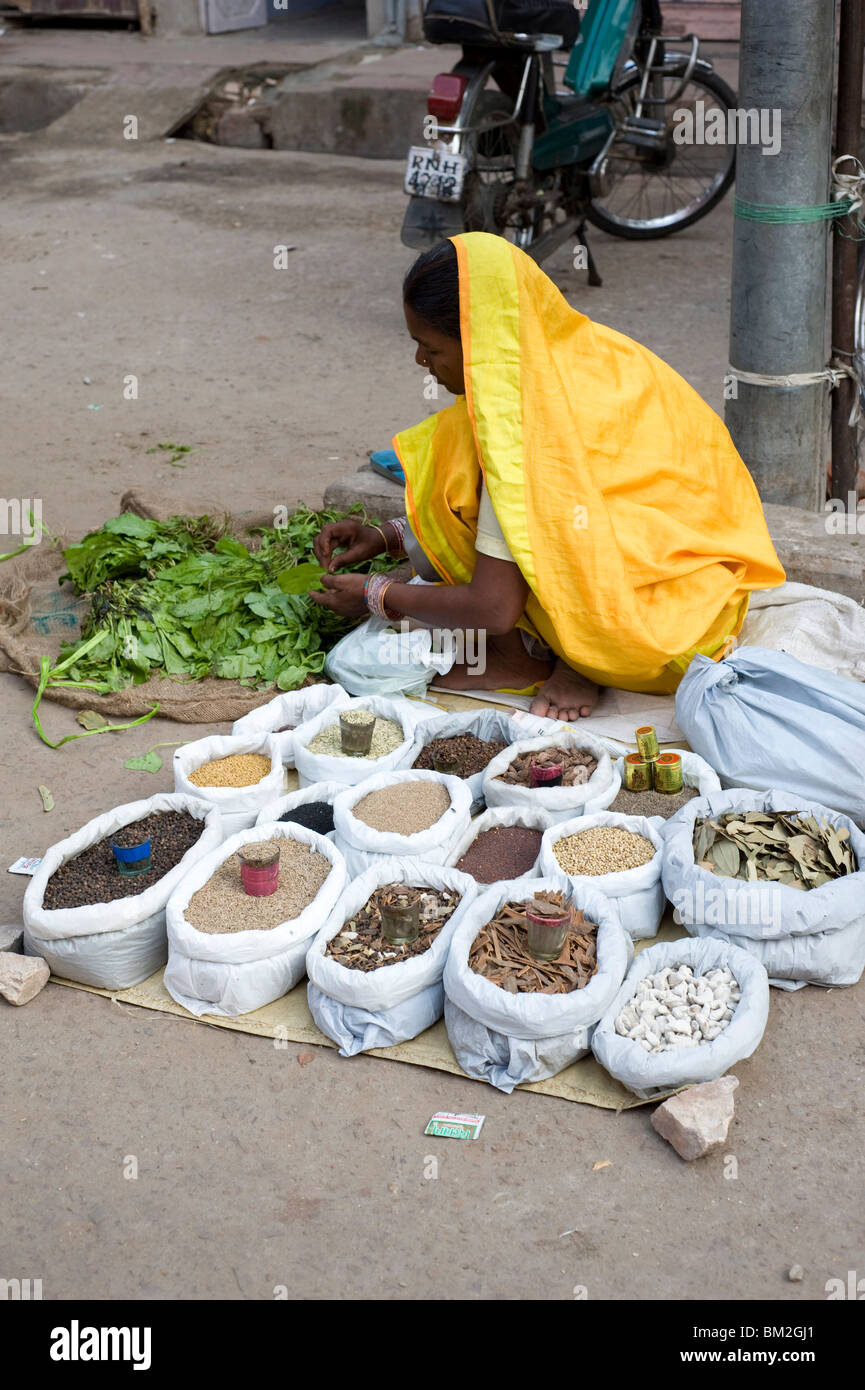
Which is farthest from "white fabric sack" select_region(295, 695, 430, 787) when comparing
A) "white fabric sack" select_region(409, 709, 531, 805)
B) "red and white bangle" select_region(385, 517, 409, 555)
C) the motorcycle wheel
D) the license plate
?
the motorcycle wheel

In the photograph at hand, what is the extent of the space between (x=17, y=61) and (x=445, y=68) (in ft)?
11.5

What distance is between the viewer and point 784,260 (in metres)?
3.61

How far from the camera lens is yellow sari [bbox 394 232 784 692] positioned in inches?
119

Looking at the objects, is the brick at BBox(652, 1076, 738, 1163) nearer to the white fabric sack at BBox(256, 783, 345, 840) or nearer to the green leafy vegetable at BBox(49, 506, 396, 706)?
the white fabric sack at BBox(256, 783, 345, 840)

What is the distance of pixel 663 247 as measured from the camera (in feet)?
23.4

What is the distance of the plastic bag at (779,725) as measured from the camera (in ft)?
9.30

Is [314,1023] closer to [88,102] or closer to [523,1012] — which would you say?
[523,1012]

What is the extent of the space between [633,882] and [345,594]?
4.02 feet

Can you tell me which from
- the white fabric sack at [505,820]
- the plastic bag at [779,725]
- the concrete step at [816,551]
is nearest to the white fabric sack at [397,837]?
the white fabric sack at [505,820]

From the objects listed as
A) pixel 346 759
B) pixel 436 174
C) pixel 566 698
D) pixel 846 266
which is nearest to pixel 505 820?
pixel 346 759

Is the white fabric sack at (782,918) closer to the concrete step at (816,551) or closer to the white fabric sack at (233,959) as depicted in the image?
the white fabric sack at (233,959)

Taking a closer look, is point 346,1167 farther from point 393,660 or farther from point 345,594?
point 345,594

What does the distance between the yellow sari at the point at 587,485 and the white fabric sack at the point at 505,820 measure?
0.48 metres

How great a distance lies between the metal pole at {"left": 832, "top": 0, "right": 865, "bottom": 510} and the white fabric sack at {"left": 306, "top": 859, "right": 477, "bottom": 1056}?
2.28m
